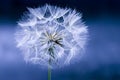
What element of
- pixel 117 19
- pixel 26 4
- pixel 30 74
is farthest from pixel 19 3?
pixel 117 19

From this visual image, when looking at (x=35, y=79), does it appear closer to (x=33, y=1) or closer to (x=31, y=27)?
(x=33, y=1)

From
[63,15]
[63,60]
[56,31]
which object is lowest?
[63,60]

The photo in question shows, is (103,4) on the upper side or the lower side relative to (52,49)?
upper

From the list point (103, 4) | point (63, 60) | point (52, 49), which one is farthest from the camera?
point (103, 4)

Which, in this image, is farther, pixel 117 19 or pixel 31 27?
pixel 117 19

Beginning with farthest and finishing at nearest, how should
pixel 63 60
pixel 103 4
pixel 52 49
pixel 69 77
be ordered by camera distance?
pixel 103 4
pixel 69 77
pixel 63 60
pixel 52 49
